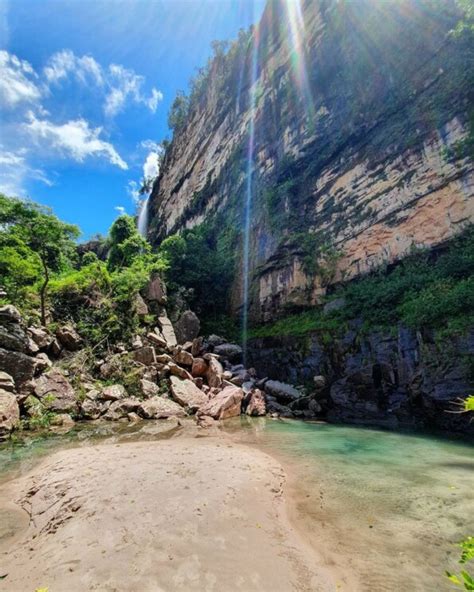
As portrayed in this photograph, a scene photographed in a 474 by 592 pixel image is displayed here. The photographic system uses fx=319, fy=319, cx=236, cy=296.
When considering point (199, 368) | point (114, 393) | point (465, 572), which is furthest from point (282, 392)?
point (465, 572)

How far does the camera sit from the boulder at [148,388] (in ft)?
43.4

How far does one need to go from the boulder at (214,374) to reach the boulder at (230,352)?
3238 mm

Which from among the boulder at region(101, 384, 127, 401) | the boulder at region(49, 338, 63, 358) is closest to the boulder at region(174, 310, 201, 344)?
the boulder at region(101, 384, 127, 401)

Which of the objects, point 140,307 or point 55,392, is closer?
point 55,392

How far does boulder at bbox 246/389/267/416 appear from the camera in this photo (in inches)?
510

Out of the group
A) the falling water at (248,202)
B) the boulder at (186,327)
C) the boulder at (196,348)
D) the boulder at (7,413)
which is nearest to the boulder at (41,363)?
the boulder at (7,413)

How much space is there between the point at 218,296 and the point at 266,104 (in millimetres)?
16704

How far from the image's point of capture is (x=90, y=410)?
→ 1138 centimetres

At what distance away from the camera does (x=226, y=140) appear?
104ft

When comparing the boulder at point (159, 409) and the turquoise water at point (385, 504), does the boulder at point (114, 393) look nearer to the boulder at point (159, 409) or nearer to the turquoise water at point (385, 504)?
the boulder at point (159, 409)

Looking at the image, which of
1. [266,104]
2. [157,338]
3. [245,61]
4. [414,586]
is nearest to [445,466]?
[414,586]

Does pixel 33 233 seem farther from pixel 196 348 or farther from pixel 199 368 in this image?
pixel 199 368

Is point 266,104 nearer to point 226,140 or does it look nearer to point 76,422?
point 226,140

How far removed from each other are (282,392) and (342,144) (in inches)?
592
